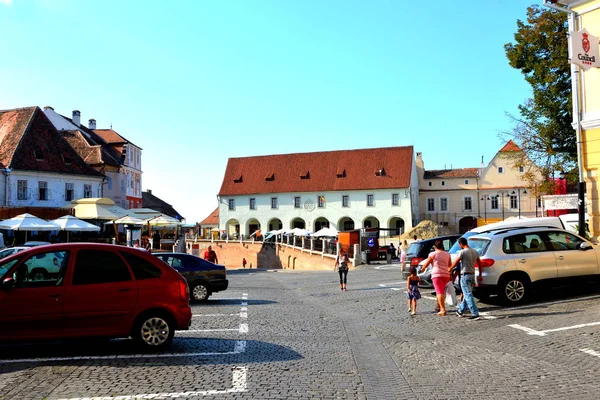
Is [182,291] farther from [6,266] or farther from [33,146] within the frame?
[33,146]

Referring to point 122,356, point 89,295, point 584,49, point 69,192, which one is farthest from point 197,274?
point 69,192

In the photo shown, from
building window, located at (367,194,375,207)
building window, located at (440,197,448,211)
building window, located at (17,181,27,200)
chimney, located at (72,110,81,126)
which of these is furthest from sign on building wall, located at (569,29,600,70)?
building window, located at (440,197,448,211)

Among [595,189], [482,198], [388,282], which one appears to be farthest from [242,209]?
[595,189]

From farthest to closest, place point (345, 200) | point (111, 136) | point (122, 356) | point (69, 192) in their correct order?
point (345, 200), point (111, 136), point (69, 192), point (122, 356)

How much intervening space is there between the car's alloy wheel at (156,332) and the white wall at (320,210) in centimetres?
6265

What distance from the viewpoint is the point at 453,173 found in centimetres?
7762

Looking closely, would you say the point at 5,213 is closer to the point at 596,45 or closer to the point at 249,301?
the point at 249,301

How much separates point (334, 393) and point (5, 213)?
3676 cm

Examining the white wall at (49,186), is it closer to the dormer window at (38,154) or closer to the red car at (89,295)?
the dormer window at (38,154)

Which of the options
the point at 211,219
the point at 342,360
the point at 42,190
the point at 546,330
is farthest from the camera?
the point at 211,219

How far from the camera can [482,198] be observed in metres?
74.8

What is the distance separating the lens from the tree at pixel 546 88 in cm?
3070

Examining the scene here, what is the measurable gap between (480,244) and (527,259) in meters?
1.09

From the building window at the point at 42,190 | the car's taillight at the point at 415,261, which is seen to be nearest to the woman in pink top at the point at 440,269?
the car's taillight at the point at 415,261
